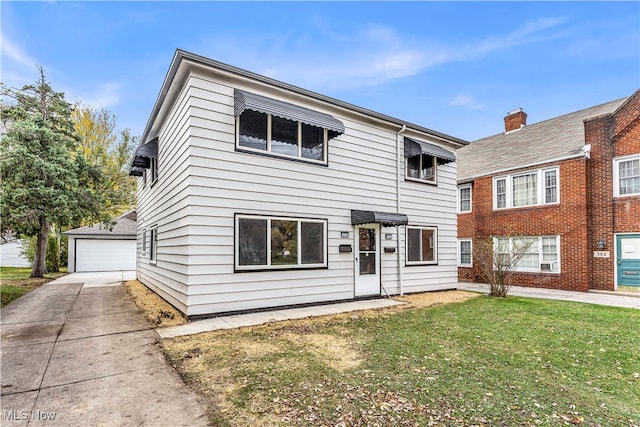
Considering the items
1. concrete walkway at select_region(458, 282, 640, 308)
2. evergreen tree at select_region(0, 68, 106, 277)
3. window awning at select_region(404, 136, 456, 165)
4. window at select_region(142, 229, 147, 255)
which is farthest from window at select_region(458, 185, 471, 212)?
evergreen tree at select_region(0, 68, 106, 277)

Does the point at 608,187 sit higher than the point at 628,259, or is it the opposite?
the point at 608,187

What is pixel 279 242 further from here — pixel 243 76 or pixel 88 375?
pixel 88 375

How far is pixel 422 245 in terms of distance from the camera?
10633mm

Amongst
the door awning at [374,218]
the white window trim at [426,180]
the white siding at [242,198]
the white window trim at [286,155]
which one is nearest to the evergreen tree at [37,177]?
the white siding at [242,198]

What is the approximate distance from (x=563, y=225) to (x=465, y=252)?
420cm

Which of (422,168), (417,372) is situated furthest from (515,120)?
(417,372)

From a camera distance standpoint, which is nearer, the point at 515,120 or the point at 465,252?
the point at 465,252

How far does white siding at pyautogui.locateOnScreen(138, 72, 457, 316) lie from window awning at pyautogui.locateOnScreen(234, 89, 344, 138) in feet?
1.28

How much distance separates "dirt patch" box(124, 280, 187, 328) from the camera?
6430 mm

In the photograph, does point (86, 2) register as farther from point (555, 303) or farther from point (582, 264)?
point (582, 264)

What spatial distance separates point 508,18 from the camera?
1295 cm

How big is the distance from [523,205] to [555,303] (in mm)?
5495

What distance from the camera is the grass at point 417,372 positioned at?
3010 millimetres

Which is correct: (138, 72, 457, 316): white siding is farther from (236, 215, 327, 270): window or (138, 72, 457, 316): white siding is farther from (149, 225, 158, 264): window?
(149, 225, 158, 264): window
